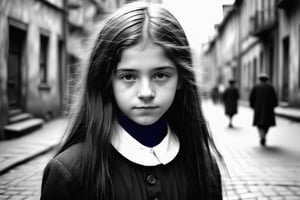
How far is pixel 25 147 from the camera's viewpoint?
7.82m

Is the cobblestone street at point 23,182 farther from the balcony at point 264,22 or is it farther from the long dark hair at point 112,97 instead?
the balcony at point 264,22

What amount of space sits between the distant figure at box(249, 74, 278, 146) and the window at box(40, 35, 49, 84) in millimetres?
8424

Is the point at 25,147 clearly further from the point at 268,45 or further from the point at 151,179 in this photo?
the point at 268,45

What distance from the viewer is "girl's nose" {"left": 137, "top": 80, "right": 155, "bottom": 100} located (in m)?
1.21

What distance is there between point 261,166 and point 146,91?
5.30m

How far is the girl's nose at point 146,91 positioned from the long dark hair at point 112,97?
135mm

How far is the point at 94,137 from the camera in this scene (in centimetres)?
128

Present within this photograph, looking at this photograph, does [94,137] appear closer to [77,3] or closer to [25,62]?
[25,62]

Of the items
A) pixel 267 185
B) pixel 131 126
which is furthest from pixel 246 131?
pixel 131 126

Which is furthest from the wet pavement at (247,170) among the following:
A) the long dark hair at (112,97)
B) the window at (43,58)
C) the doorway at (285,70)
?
the doorway at (285,70)

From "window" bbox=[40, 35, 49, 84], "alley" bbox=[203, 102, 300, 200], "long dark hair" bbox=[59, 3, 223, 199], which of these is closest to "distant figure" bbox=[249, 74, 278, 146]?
"alley" bbox=[203, 102, 300, 200]

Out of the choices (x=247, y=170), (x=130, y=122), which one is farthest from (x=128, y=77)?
(x=247, y=170)

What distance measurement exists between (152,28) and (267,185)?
4.17 meters

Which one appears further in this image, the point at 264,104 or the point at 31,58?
the point at 31,58
